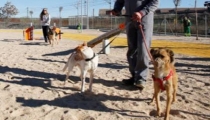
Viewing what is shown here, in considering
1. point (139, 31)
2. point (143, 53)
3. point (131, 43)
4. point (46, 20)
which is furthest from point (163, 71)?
point (46, 20)

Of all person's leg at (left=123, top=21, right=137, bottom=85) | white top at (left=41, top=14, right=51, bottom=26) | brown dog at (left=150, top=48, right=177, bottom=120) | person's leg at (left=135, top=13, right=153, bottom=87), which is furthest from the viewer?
white top at (left=41, top=14, right=51, bottom=26)

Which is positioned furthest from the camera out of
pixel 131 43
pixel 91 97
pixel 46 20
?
pixel 46 20

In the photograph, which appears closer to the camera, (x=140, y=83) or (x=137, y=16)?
(x=137, y=16)

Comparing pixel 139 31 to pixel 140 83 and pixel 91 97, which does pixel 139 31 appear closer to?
pixel 140 83

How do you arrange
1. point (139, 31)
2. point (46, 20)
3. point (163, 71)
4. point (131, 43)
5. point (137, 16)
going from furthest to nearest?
1. point (46, 20)
2. point (131, 43)
3. point (139, 31)
4. point (137, 16)
5. point (163, 71)

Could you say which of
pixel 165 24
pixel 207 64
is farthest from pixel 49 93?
pixel 165 24

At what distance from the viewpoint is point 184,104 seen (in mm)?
5223

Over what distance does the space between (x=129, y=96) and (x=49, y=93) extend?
148cm

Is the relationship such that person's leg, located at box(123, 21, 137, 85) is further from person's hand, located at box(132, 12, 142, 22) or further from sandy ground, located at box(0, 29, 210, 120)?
person's hand, located at box(132, 12, 142, 22)

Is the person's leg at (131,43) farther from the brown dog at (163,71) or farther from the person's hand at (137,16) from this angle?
the brown dog at (163,71)

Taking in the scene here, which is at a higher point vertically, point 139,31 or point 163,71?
point 139,31

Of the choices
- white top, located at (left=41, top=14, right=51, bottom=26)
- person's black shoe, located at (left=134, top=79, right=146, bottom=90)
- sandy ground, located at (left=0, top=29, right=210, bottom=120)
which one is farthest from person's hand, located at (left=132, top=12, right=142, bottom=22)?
white top, located at (left=41, top=14, right=51, bottom=26)

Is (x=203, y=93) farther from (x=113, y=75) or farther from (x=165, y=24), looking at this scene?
(x=165, y=24)

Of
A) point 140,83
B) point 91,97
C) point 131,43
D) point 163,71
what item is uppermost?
point 131,43
